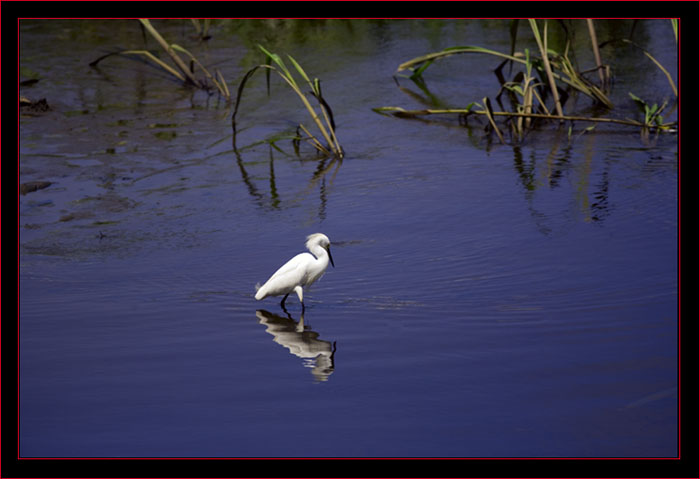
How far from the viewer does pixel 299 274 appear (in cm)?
622


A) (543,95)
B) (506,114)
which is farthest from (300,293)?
(543,95)

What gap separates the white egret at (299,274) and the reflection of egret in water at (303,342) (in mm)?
174

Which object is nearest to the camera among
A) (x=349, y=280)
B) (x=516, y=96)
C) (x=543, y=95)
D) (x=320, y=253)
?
(x=320, y=253)

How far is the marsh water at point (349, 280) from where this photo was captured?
15.3ft

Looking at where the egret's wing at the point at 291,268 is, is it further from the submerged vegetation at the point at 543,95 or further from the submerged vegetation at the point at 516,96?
the submerged vegetation at the point at 543,95

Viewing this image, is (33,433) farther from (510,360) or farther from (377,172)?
(377,172)

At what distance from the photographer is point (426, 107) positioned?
39.6ft

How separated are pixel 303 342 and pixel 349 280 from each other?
107 cm

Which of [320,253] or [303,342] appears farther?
[320,253]

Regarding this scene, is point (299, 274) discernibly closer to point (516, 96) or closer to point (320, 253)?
point (320, 253)

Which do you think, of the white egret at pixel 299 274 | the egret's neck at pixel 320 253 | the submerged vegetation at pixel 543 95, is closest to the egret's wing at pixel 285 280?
the white egret at pixel 299 274

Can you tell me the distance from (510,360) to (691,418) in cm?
112

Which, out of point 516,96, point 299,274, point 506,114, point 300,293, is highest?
point 516,96

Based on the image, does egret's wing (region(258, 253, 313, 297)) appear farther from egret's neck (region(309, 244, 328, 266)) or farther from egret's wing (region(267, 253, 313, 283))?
egret's neck (region(309, 244, 328, 266))
